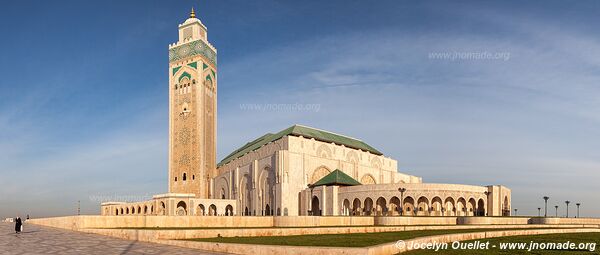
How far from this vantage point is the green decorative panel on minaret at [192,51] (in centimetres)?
7575

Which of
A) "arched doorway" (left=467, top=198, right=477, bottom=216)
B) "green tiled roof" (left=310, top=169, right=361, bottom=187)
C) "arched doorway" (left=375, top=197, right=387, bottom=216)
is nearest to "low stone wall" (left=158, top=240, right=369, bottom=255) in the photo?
"arched doorway" (left=375, top=197, right=387, bottom=216)

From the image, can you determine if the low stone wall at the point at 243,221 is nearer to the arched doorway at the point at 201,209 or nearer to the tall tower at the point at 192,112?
the arched doorway at the point at 201,209

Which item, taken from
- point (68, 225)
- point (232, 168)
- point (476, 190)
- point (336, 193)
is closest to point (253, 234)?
point (68, 225)

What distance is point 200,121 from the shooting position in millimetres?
73000

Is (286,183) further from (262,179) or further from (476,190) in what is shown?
(476,190)

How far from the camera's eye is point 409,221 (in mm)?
31312

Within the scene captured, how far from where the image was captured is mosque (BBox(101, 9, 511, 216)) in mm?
51812

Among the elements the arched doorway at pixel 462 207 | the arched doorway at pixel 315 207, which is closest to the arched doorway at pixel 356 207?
the arched doorway at pixel 315 207

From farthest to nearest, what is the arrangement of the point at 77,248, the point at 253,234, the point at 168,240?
the point at 253,234 < the point at 168,240 < the point at 77,248

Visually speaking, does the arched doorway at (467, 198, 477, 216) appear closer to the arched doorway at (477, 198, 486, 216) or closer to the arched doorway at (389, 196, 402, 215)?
the arched doorway at (477, 198, 486, 216)

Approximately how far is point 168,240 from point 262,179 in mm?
45545

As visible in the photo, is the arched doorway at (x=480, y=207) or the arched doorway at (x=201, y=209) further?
the arched doorway at (x=201, y=209)

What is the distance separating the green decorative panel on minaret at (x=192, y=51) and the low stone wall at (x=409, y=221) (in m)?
52.2

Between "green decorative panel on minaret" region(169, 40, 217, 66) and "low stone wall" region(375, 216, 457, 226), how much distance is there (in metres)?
52.2
